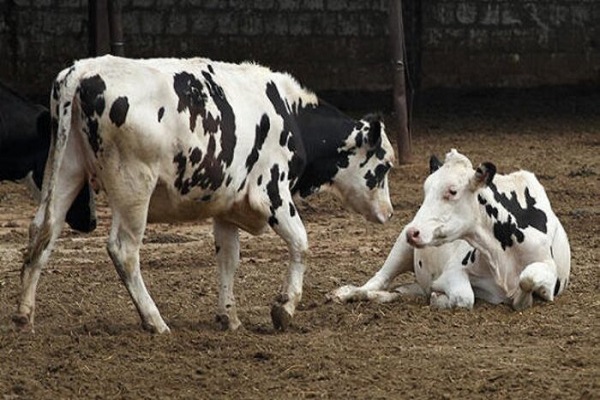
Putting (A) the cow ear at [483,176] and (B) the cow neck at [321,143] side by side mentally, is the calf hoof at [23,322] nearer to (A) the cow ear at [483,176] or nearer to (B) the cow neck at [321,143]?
(B) the cow neck at [321,143]

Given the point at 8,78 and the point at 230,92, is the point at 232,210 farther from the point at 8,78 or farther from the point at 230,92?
the point at 8,78

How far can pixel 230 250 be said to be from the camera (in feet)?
32.4

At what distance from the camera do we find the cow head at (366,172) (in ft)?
34.1

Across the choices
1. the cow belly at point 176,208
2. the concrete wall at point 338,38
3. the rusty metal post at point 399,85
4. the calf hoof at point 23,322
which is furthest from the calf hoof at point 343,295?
the concrete wall at point 338,38

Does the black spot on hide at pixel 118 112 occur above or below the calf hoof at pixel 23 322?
above

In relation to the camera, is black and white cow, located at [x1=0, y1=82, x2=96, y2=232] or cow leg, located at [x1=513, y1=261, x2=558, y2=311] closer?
cow leg, located at [x1=513, y1=261, x2=558, y2=311]

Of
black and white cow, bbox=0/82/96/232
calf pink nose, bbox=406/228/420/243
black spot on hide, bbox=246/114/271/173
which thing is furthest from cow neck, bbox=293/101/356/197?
black and white cow, bbox=0/82/96/232

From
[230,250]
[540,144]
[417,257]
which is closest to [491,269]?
[417,257]

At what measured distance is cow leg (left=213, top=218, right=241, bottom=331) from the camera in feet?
31.7

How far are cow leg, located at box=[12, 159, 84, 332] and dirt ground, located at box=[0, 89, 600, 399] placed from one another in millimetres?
163

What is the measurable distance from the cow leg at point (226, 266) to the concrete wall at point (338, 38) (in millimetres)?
10258

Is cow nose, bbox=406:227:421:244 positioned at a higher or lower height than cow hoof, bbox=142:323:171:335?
higher

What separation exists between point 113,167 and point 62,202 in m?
0.43

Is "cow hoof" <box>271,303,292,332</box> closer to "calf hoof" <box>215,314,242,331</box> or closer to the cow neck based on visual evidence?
"calf hoof" <box>215,314,242,331</box>
